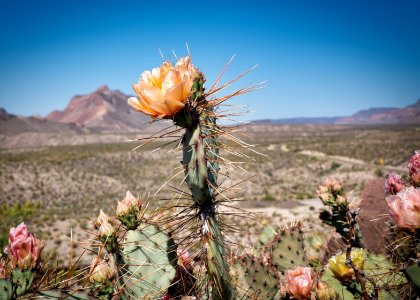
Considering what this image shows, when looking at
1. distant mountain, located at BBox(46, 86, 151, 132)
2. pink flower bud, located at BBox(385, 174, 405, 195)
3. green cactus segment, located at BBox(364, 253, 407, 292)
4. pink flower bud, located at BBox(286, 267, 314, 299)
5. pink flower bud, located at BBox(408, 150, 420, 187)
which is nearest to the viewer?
green cactus segment, located at BBox(364, 253, 407, 292)

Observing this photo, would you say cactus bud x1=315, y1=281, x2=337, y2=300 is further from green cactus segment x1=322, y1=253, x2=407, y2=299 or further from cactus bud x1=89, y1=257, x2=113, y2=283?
cactus bud x1=89, y1=257, x2=113, y2=283

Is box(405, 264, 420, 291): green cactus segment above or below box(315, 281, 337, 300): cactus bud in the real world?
above

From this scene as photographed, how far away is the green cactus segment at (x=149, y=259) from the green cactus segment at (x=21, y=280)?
0.56m

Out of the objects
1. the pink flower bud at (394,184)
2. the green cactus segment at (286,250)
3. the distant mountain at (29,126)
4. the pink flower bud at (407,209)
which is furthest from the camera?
the distant mountain at (29,126)

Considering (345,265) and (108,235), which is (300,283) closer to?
(345,265)

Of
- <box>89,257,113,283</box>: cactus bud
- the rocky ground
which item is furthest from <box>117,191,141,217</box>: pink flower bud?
the rocky ground

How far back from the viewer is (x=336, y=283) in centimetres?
185

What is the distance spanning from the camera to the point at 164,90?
128 centimetres

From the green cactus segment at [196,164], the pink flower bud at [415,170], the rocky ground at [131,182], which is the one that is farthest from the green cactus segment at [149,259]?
the rocky ground at [131,182]

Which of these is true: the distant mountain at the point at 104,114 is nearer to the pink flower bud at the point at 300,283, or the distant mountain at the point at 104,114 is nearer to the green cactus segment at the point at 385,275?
the green cactus segment at the point at 385,275

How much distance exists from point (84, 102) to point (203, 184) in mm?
208992

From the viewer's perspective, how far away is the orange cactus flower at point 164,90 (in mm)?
1250

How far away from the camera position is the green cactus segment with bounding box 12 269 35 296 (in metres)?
1.20

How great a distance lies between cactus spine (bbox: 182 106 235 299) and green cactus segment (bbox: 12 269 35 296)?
2.27 feet
